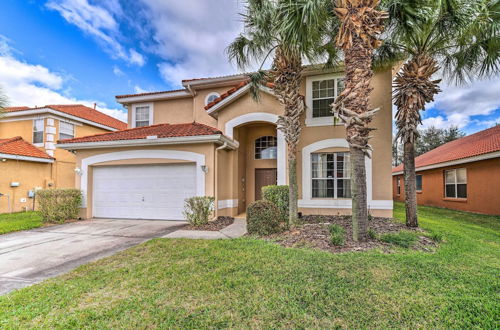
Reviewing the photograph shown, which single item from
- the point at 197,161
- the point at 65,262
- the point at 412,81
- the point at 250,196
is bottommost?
the point at 65,262

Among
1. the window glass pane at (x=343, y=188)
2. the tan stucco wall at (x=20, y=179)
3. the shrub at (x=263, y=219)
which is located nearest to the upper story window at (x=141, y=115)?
the tan stucco wall at (x=20, y=179)

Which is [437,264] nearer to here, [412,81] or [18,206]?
[412,81]

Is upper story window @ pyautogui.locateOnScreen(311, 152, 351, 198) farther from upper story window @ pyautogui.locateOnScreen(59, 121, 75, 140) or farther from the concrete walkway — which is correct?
upper story window @ pyautogui.locateOnScreen(59, 121, 75, 140)

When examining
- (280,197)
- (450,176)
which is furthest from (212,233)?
(450,176)

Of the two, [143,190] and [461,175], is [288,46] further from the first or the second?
[461,175]

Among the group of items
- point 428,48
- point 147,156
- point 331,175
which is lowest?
point 331,175

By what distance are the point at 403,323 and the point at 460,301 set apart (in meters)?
1.28

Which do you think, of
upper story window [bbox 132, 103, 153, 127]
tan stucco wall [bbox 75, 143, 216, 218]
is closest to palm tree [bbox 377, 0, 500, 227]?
tan stucco wall [bbox 75, 143, 216, 218]

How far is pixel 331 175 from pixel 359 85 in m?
5.42

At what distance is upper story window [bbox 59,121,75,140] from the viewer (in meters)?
16.7

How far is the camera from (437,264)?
16.7 ft

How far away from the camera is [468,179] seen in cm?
1502

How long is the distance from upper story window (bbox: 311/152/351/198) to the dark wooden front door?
2.81 m

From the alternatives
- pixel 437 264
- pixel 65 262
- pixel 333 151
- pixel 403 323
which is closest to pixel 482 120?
pixel 333 151
